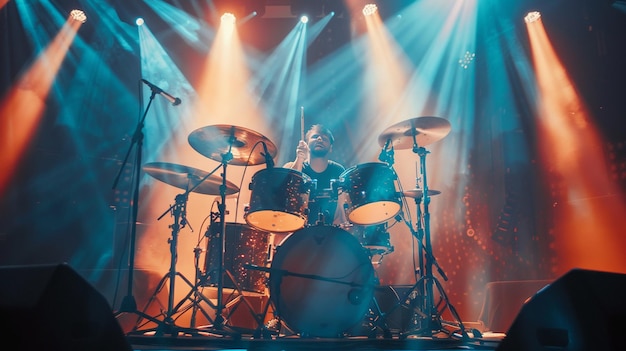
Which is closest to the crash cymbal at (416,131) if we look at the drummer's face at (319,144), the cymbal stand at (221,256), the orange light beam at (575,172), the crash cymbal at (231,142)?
the drummer's face at (319,144)

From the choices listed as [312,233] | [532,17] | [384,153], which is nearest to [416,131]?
[384,153]

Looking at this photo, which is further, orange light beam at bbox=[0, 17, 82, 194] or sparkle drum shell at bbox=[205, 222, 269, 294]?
orange light beam at bbox=[0, 17, 82, 194]

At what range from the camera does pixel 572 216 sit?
588 centimetres

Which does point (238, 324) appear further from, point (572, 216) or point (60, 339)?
point (572, 216)

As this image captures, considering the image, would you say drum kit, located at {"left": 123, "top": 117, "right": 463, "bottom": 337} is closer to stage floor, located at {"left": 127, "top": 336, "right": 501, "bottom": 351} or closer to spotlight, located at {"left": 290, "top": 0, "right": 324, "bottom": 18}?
stage floor, located at {"left": 127, "top": 336, "right": 501, "bottom": 351}

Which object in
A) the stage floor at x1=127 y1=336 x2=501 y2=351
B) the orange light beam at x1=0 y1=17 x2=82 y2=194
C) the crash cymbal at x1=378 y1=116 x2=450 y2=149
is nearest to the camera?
the stage floor at x1=127 y1=336 x2=501 y2=351

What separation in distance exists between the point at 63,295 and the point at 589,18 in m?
7.15

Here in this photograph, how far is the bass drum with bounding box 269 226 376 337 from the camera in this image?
11.7 feet

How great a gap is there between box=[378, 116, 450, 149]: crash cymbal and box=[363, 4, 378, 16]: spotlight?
3.41 meters

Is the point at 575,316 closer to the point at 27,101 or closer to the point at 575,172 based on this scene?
the point at 575,172

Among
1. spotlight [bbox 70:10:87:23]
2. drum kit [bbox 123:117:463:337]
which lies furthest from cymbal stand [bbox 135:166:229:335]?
spotlight [bbox 70:10:87:23]

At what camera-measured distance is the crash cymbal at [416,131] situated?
414cm

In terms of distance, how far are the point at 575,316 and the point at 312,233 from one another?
2230mm

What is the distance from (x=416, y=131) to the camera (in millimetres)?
4289
